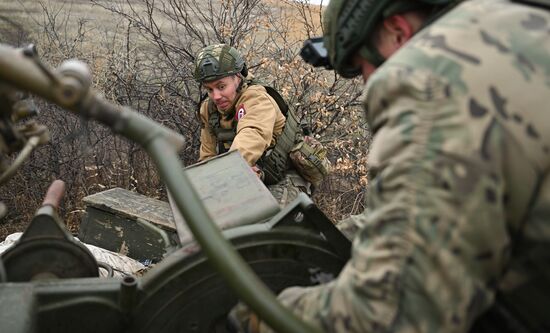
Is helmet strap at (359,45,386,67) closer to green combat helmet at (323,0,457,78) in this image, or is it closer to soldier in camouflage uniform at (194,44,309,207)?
green combat helmet at (323,0,457,78)

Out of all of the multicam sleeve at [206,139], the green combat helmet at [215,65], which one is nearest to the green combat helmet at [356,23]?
the green combat helmet at [215,65]

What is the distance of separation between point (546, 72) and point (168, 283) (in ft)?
4.57

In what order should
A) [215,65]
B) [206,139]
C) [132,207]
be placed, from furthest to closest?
[206,139], [215,65], [132,207]

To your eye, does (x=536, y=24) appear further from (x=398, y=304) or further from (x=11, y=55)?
(x=11, y=55)

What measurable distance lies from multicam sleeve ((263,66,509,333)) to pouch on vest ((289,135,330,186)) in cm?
356

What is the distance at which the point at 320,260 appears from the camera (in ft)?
7.12

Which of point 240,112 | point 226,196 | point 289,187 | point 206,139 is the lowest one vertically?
point 226,196

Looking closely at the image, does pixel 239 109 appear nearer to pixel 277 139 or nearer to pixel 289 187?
pixel 277 139

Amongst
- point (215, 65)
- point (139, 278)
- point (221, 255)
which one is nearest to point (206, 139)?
point (215, 65)

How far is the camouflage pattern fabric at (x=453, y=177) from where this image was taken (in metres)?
1.17

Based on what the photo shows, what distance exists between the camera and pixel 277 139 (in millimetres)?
4770

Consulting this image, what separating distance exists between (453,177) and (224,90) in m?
3.59

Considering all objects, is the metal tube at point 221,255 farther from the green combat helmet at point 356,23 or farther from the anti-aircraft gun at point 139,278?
the green combat helmet at point 356,23

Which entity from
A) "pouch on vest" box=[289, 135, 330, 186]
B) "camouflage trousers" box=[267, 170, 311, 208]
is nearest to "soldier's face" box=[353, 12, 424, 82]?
Result: "camouflage trousers" box=[267, 170, 311, 208]
